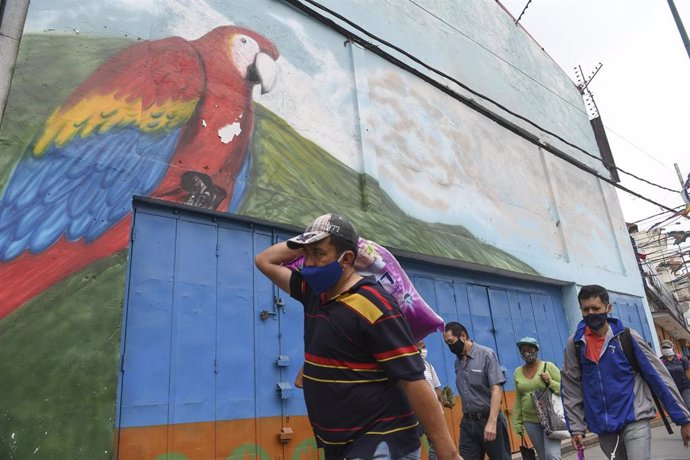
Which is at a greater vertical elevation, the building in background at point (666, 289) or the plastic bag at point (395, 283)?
the building in background at point (666, 289)

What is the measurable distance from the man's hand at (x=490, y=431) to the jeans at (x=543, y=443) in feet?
2.80

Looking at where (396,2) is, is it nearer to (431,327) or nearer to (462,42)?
(462,42)

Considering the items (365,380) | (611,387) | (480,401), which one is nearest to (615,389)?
(611,387)

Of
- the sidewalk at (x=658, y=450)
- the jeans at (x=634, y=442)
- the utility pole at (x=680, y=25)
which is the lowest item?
the sidewalk at (x=658, y=450)

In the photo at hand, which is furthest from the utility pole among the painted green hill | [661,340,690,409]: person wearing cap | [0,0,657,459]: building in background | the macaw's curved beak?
the painted green hill

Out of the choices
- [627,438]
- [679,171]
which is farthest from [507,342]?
[679,171]

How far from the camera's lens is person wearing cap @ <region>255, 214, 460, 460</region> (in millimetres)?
1791

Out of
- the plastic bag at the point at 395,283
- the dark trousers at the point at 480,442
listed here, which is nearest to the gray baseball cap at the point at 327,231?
the plastic bag at the point at 395,283

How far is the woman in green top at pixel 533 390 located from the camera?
16.4 feet

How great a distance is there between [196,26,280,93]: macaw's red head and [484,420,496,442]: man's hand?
4779mm

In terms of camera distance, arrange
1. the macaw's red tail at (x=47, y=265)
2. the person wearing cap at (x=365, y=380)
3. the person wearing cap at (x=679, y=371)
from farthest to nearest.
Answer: the person wearing cap at (x=679, y=371)
the macaw's red tail at (x=47, y=265)
the person wearing cap at (x=365, y=380)

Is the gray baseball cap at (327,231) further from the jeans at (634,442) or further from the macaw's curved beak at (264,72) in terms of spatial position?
the macaw's curved beak at (264,72)

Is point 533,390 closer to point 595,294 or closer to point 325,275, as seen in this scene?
point 595,294

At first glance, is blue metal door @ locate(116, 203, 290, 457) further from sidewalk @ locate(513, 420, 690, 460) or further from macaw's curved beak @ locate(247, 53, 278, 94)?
sidewalk @ locate(513, 420, 690, 460)
